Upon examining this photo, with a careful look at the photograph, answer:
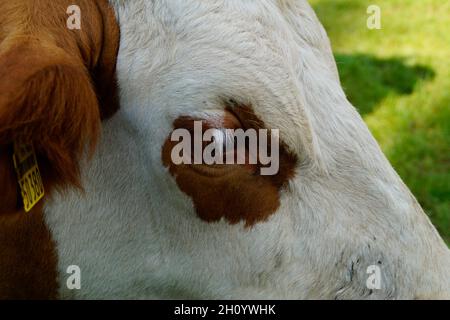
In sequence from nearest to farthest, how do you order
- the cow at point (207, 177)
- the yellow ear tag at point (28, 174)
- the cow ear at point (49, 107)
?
the cow ear at point (49, 107) → the yellow ear tag at point (28, 174) → the cow at point (207, 177)

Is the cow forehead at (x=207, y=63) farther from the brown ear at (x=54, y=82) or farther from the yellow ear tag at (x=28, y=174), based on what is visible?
the yellow ear tag at (x=28, y=174)

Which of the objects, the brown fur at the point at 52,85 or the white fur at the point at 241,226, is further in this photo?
the white fur at the point at 241,226

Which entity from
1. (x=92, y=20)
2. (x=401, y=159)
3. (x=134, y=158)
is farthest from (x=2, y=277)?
(x=401, y=159)

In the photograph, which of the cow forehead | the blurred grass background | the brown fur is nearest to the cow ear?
the brown fur

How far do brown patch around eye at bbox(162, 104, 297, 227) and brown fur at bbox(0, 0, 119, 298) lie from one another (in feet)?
0.83

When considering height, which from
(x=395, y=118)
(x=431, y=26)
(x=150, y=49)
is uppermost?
(x=431, y=26)

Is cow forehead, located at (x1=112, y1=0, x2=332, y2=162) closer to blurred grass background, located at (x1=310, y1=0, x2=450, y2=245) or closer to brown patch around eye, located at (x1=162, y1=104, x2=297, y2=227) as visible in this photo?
brown patch around eye, located at (x1=162, y1=104, x2=297, y2=227)

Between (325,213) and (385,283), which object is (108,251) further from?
(385,283)

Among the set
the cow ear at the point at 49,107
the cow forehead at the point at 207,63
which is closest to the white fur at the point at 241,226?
the cow forehead at the point at 207,63

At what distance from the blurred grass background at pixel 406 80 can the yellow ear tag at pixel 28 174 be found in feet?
10.1

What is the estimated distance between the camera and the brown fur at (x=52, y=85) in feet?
6.14

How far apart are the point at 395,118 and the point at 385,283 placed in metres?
3.62

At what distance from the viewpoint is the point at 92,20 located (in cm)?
216

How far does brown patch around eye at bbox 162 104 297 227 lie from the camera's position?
2.12 m
